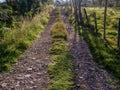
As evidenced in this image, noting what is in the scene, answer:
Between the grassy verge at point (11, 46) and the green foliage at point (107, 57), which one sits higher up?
the grassy verge at point (11, 46)

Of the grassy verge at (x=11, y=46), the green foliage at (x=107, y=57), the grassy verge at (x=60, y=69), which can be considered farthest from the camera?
the grassy verge at (x=11, y=46)

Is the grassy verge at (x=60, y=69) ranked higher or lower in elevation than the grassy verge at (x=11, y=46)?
lower

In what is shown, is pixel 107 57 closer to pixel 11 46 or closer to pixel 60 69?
pixel 60 69

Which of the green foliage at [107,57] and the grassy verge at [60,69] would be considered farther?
the green foliage at [107,57]

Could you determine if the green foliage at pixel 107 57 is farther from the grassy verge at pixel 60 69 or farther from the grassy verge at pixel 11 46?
the grassy verge at pixel 11 46

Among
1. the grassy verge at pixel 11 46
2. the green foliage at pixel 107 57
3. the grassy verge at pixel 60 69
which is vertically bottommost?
the green foliage at pixel 107 57

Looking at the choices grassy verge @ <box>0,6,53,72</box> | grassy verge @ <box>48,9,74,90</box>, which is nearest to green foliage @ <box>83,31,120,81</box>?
grassy verge @ <box>48,9,74,90</box>

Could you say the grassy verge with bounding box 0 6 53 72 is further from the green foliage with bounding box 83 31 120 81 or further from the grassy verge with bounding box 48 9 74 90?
the green foliage with bounding box 83 31 120 81

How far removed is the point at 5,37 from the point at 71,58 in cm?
478

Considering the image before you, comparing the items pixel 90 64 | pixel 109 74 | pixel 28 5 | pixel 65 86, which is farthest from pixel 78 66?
pixel 28 5

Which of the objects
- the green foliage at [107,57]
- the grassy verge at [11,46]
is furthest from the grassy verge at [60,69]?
the grassy verge at [11,46]

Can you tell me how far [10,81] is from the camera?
844 cm

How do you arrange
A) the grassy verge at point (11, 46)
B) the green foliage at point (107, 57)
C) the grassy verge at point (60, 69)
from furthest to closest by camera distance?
the grassy verge at point (11, 46) → the green foliage at point (107, 57) → the grassy verge at point (60, 69)

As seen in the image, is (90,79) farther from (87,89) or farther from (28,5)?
(28,5)
